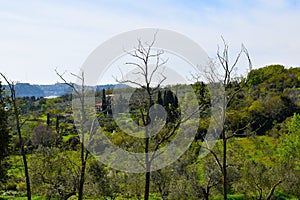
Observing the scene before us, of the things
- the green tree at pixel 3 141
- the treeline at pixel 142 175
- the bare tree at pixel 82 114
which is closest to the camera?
the bare tree at pixel 82 114

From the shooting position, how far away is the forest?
1403 centimetres

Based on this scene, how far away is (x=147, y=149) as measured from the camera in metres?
13.2

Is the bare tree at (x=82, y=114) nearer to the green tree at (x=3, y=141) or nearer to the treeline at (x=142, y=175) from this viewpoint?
the treeline at (x=142, y=175)

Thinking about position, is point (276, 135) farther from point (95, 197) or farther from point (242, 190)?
point (95, 197)

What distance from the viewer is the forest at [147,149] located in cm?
1403

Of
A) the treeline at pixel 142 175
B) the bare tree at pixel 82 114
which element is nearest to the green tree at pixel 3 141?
the treeline at pixel 142 175

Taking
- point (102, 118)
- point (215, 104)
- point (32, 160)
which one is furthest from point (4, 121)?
point (215, 104)

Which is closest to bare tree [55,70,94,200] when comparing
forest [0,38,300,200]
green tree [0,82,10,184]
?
forest [0,38,300,200]

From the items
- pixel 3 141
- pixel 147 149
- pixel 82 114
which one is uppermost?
pixel 82 114

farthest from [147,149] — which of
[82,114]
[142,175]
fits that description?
[142,175]

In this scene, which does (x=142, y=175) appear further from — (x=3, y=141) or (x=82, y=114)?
(x=82, y=114)

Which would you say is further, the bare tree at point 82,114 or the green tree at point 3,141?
the green tree at point 3,141

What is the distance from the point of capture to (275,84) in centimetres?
8494

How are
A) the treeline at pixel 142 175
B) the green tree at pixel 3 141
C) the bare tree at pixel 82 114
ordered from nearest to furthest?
the bare tree at pixel 82 114 < the treeline at pixel 142 175 < the green tree at pixel 3 141
